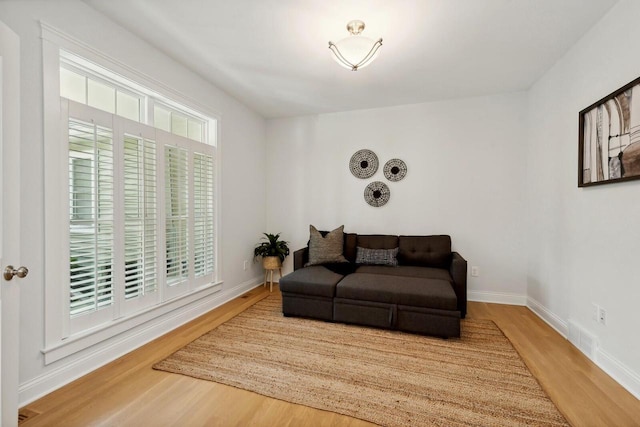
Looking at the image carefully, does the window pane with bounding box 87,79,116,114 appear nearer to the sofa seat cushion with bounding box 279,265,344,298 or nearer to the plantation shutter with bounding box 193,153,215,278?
the plantation shutter with bounding box 193,153,215,278

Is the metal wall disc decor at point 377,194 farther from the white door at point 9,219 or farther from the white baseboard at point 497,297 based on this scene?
the white door at point 9,219

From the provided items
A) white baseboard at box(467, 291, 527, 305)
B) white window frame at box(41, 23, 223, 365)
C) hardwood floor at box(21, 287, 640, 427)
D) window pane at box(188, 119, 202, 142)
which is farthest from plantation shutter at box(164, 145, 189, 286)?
white baseboard at box(467, 291, 527, 305)

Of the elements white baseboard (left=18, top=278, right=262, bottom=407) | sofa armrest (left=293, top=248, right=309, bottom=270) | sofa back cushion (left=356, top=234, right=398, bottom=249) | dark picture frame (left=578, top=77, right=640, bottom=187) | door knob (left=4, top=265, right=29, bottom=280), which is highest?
dark picture frame (left=578, top=77, right=640, bottom=187)

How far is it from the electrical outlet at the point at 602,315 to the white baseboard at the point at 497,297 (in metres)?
1.42

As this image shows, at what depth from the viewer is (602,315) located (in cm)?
211

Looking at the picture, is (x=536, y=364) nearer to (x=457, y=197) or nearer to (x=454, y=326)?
(x=454, y=326)

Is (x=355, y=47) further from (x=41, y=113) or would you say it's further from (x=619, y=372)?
(x=619, y=372)

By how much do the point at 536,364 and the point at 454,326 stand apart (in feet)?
1.97

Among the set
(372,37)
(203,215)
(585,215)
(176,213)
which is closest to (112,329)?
(176,213)

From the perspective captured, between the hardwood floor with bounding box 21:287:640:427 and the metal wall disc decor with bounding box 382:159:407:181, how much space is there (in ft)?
7.80

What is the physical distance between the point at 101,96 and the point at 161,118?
0.56m

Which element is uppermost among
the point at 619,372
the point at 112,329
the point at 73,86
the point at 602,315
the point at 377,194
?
the point at 73,86

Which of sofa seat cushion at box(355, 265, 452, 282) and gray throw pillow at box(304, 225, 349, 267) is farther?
gray throw pillow at box(304, 225, 349, 267)

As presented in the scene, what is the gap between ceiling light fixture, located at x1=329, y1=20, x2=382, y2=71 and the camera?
202 centimetres
